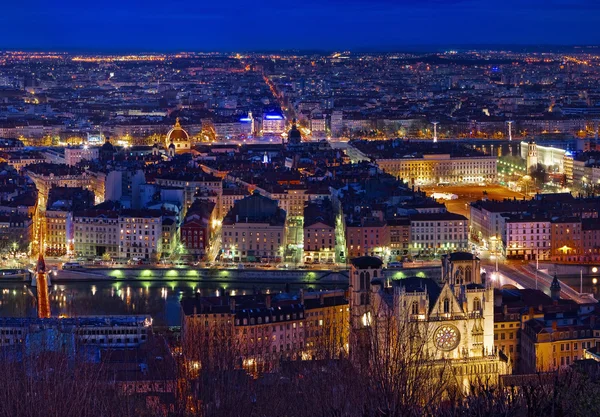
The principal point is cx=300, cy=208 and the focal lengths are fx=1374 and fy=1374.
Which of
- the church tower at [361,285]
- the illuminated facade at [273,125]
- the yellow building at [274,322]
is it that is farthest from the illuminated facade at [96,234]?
the illuminated facade at [273,125]

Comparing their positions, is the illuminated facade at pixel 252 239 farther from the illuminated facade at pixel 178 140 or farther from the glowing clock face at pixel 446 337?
the illuminated facade at pixel 178 140

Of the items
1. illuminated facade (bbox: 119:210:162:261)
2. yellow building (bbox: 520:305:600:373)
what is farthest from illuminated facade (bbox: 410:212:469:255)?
yellow building (bbox: 520:305:600:373)

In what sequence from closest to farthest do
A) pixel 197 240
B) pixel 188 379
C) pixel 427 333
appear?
1. pixel 188 379
2. pixel 427 333
3. pixel 197 240

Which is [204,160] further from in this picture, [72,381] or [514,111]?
[72,381]

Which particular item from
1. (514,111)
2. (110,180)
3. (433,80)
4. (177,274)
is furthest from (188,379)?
(433,80)

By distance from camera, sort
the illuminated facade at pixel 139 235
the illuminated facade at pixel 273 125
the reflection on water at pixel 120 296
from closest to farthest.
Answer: the reflection on water at pixel 120 296
the illuminated facade at pixel 139 235
the illuminated facade at pixel 273 125

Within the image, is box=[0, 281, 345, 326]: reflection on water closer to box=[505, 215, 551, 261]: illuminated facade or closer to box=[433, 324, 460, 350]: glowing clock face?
box=[505, 215, 551, 261]: illuminated facade
